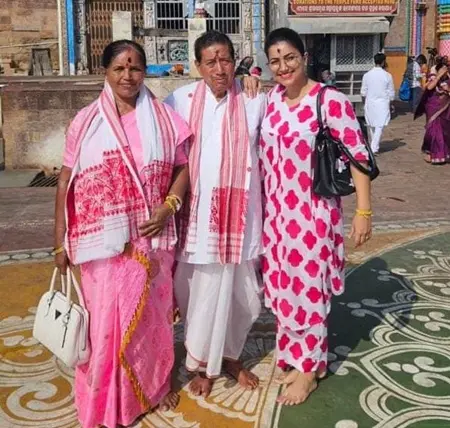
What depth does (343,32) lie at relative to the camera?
45.4 feet

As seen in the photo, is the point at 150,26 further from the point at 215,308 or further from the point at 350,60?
the point at 215,308

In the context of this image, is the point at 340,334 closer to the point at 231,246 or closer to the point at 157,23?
the point at 231,246

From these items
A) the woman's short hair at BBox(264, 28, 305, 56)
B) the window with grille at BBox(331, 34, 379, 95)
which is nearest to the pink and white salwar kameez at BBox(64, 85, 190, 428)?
the woman's short hair at BBox(264, 28, 305, 56)

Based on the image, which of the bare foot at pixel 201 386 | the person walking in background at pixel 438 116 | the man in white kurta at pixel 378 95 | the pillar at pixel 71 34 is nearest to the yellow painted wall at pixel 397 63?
the pillar at pixel 71 34

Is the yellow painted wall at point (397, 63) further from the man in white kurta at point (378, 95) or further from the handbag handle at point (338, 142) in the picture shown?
the handbag handle at point (338, 142)

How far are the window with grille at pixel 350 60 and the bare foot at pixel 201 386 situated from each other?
11.9 metres

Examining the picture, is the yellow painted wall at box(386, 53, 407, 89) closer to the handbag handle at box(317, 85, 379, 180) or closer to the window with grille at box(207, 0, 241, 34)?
the window with grille at box(207, 0, 241, 34)

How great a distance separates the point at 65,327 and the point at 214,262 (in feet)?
2.16

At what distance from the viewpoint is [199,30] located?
1016cm

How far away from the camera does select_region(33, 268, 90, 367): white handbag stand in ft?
8.01

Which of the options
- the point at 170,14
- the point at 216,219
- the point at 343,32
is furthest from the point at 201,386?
the point at 170,14

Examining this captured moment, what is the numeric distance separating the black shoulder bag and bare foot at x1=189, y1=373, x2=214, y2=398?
3.30 feet

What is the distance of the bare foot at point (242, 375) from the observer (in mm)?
2898

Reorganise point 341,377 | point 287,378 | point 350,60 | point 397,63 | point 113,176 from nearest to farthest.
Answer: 1. point 113,176
2. point 287,378
3. point 341,377
4. point 350,60
5. point 397,63
